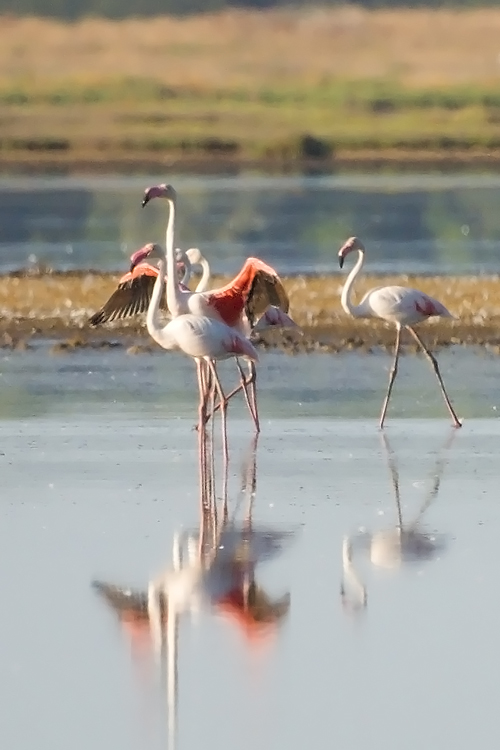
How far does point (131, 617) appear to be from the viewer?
780 centimetres

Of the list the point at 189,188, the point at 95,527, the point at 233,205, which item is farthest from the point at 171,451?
the point at 189,188

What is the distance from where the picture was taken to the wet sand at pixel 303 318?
1712 cm

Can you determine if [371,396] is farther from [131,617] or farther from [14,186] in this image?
[14,186]

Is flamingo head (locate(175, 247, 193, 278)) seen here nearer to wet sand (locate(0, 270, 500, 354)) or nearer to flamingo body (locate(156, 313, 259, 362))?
flamingo body (locate(156, 313, 259, 362))

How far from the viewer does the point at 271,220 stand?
124 feet

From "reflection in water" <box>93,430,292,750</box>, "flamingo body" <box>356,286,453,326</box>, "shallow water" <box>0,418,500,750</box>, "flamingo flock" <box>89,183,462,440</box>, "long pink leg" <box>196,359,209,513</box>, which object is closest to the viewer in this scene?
"shallow water" <box>0,418,500,750</box>

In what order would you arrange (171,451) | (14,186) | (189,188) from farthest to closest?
(14,186)
(189,188)
(171,451)

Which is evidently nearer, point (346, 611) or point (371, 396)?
point (346, 611)

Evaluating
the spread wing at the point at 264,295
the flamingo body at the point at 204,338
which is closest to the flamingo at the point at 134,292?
the spread wing at the point at 264,295

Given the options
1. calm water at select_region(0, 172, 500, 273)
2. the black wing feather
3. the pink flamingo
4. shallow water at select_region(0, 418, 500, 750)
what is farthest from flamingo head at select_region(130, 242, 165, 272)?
calm water at select_region(0, 172, 500, 273)

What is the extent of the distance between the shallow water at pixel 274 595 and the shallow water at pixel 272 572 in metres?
0.01

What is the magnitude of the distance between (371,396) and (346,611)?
647cm

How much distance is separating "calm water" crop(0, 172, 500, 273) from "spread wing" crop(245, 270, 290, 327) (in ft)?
36.9

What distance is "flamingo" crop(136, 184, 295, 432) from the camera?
42.0 feet
